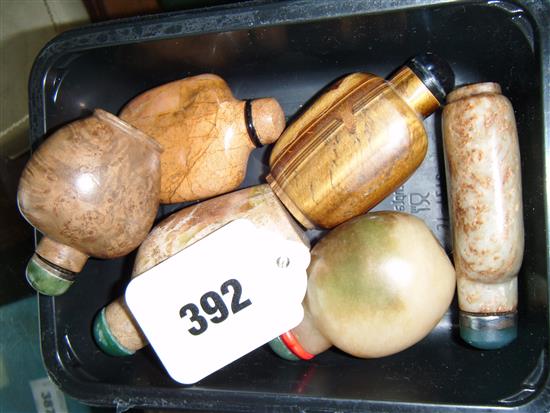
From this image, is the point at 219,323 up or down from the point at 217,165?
down

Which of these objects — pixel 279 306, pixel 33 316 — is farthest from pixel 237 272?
pixel 33 316

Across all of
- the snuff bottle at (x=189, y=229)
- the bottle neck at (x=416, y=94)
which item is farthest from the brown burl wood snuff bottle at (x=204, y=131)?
the bottle neck at (x=416, y=94)

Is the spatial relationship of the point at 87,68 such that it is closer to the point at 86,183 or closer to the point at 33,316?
the point at 86,183

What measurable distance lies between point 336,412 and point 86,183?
16.7 inches

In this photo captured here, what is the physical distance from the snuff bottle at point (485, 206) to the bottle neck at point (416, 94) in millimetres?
29

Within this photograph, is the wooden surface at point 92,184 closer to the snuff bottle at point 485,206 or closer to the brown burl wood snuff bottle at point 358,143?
the brown burl wood snuff bottle at point 358,143

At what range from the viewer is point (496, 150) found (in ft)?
2.18

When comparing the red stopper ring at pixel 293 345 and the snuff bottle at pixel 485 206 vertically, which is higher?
the snuff bottle at pixel 485 206

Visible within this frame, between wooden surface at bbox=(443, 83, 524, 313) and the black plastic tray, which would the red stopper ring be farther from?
wooden surface at bbox=(443, 83, 524, 313)

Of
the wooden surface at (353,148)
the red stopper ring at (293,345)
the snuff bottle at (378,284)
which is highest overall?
the wooden surface at (353,148)

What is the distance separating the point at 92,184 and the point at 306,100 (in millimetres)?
369

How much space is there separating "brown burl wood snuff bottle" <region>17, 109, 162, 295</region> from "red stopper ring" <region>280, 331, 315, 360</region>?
0.24 metres

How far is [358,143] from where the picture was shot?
2.22 feet

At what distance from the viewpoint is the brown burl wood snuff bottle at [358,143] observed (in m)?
0.67
